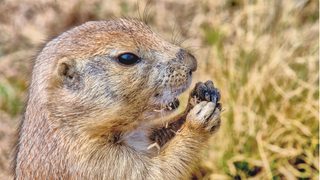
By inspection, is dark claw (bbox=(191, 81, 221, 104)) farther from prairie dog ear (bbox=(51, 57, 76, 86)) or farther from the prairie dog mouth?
prairie dog ear (bbox=(51, 57, 76, 86))

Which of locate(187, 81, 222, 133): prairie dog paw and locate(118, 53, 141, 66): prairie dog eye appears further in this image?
locate(187, 81, 222, 133): prairie dog paw

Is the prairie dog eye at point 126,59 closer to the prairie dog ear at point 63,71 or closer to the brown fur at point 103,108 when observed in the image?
the brown fur at point 103,108

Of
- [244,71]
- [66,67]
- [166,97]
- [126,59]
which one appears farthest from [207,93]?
[244,71]

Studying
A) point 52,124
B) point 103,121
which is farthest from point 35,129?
point 103,121

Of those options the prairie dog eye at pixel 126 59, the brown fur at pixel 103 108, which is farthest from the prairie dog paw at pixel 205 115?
the prairie dog eye at pixel 126 59

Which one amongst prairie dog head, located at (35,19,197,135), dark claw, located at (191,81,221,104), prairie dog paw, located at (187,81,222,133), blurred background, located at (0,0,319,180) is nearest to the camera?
prairie dog head, located at (35,19,197,135)

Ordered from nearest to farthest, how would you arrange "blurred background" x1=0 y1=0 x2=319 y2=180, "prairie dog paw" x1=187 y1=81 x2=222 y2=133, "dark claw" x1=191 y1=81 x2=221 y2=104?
"prairie dog paw" x1=187 y1=81 x2=222 y2=133 → "dark claw" x1=191 y1=81 x2=221 y2=104 → "blurred background" x1=0 y1=0 x2=319 y2=180

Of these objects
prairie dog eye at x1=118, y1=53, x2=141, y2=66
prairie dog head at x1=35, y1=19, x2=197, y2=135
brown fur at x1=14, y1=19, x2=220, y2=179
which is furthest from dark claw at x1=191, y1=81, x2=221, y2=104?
prairie dog eye at x1=118, y1=53, x2=141, y2=66

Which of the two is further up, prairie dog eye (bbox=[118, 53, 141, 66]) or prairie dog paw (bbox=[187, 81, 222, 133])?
prairie dog eye (bbox=[118, 53, 141, 66])
